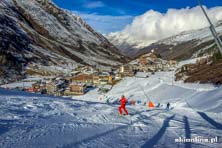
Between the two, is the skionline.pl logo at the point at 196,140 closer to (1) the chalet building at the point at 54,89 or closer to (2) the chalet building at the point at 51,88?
(1) the chalet building at the point at 54,89

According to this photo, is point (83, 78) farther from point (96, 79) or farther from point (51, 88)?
point (51, 88)

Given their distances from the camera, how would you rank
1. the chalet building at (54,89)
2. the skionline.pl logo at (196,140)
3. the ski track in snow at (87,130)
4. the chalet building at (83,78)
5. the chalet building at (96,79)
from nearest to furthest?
the ski track in snow at (87,130) < the skionline.pl logo at (196,140) < the chalet building at (54,89) < the chalet building at (96,79) < the chalet building at (83,78)

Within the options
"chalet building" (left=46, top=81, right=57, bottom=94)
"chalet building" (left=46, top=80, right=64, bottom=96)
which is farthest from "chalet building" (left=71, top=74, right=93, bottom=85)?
"chalet building" (left=46, top=81, right=57, bottom=94)

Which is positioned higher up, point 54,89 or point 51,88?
point 51,88

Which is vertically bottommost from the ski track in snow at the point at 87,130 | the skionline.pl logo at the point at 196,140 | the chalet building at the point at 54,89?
the skionline.pl logo at the point at 196,140

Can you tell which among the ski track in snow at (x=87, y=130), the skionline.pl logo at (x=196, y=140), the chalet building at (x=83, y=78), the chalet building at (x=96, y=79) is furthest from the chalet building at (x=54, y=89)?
the skionline.pl logo at (x=196, y=140)

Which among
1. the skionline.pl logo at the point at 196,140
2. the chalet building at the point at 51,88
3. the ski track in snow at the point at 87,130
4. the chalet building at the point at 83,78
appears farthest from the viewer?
the chalet building at the point at 83,78

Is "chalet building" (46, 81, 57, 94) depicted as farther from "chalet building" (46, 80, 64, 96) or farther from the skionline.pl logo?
the skionline.pl logo

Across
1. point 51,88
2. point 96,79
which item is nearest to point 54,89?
point 51,88

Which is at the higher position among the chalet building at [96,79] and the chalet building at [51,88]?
the chalet building at [96,79]

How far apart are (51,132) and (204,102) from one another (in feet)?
102

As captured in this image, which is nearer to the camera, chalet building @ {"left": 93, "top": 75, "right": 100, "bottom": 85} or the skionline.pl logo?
the skionline.pl logo

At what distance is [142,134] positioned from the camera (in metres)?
17.6

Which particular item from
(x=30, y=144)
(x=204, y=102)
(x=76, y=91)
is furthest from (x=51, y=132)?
(x=76, y=91)
